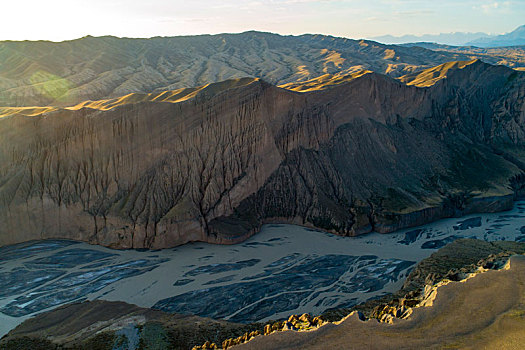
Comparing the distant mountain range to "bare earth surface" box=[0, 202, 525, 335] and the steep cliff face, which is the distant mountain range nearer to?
the steep cliff face

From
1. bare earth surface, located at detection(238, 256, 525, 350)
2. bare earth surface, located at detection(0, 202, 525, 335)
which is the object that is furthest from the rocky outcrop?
bare earth surface, located at detection(0, 202, 525, 335)

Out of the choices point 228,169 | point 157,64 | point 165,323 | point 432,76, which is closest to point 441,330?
point 165,323

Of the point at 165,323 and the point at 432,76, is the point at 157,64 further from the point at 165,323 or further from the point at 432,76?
the point at 165,323

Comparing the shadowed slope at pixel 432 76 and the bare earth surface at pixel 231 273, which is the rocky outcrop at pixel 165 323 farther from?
the shadowed slope at pixel 432 76

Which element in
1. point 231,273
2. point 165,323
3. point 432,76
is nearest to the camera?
point 165,323

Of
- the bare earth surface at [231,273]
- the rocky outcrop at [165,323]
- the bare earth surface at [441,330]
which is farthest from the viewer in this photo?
the bare earth surface at [231,273]

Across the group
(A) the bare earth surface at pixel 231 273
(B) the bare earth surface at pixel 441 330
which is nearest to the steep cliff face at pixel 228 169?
(A) the bare earth surface at pixel 231 273
